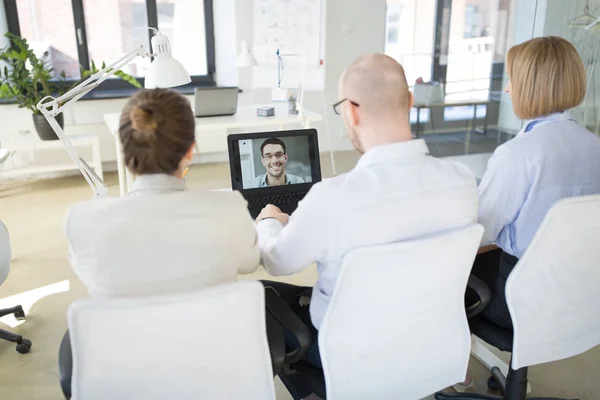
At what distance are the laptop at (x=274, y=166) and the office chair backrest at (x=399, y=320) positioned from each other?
2.38 ft

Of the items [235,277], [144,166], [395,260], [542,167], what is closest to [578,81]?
[542,167]

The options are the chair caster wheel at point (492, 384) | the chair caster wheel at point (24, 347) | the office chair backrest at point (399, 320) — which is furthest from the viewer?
the chair caster wheel at point (24, 347)

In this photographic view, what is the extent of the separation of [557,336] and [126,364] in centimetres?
119

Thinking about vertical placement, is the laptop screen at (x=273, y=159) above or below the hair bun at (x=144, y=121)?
below

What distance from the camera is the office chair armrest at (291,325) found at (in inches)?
52.2

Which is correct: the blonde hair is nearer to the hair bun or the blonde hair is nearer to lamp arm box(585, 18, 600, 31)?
the hair bun

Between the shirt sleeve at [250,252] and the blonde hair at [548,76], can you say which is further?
the blonde hair at [548,76]

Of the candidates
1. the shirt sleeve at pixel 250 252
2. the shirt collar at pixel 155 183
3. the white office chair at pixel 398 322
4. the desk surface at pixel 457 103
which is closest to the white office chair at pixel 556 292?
the white office chair at pixel 398 322

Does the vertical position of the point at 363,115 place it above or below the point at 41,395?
above

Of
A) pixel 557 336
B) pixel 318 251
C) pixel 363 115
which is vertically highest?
pixel 363 115

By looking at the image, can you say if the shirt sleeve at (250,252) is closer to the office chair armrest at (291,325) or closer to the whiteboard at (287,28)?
the office chair armrest at (291,325)

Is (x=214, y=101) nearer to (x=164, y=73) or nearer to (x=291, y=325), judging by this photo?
(x=164, y=73)

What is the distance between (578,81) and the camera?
1.64 meters

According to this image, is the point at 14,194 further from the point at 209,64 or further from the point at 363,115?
the point at 363,115
